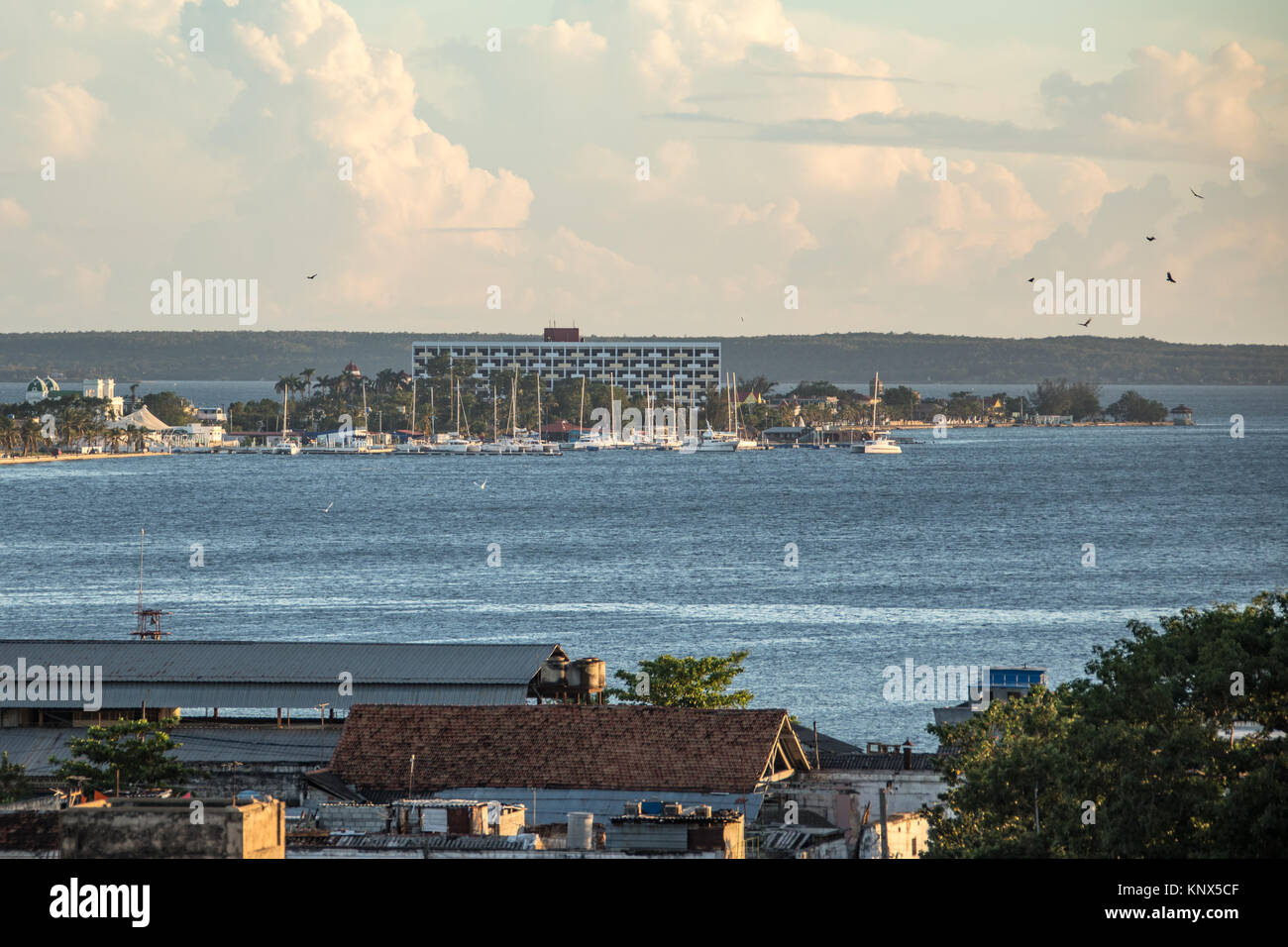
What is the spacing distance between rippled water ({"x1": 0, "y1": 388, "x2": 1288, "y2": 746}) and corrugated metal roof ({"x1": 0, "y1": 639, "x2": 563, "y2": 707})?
1644cm

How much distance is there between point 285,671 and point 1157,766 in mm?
29742

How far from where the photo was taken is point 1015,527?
149875 mm

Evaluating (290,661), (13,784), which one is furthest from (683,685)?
(13,784)

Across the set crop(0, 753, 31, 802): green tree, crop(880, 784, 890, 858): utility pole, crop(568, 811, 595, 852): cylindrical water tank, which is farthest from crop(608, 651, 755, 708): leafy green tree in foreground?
crop(568, 811, 595, 852): cylindrical water tank

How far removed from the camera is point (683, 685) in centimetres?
4119

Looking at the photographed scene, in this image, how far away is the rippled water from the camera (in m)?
78.9

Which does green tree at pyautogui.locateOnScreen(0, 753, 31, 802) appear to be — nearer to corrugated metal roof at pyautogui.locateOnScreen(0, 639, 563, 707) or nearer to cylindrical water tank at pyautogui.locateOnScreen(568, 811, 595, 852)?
corrugated metal roof at pyautogui.locateOnScreen(0, 639, 563, 707)

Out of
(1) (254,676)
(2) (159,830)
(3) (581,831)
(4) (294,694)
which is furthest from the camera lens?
(1) (254,676)

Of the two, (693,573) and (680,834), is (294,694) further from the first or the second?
(693,573)

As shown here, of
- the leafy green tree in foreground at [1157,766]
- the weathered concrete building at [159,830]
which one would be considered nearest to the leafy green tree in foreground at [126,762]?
the leafy green tree in foreground at [1157,766]

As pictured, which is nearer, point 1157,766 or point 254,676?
point 1157,766

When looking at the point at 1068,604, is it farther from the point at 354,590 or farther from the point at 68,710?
the point at 68,710

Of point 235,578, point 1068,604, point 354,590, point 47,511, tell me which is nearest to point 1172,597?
point 1068,604

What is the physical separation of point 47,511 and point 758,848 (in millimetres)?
155881
